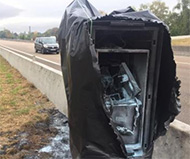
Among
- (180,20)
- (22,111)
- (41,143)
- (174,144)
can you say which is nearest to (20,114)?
(22,111)

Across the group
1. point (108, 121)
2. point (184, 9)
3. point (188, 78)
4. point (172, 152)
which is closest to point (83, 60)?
point (108, 121)

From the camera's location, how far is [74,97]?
2.53 meters

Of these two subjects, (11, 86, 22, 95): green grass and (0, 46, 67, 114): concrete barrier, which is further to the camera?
(11, 86, 22, 95): green grass

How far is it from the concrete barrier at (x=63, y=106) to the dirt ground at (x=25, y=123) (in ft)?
0.96

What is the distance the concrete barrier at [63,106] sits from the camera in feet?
9.02

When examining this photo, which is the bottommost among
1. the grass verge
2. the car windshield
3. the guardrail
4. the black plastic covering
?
the guardrail

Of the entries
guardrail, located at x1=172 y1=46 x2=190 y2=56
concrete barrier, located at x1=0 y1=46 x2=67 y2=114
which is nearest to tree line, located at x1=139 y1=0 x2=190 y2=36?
guardrail, located at x1=172 y1=46 x2=190 y2=56

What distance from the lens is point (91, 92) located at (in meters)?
2.43

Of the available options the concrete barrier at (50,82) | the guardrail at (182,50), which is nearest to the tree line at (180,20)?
the guardrail at (182,50)

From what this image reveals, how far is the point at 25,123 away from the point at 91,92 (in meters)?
3.20

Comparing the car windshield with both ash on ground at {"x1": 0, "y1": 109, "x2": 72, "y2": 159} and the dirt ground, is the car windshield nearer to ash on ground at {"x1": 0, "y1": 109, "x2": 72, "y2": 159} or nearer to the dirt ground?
the dirt ground

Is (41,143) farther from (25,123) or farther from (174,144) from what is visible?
(174,144)

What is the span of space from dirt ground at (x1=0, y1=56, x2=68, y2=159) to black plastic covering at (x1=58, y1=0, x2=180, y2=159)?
4.75 feet

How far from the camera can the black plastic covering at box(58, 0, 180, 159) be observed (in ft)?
7.88
